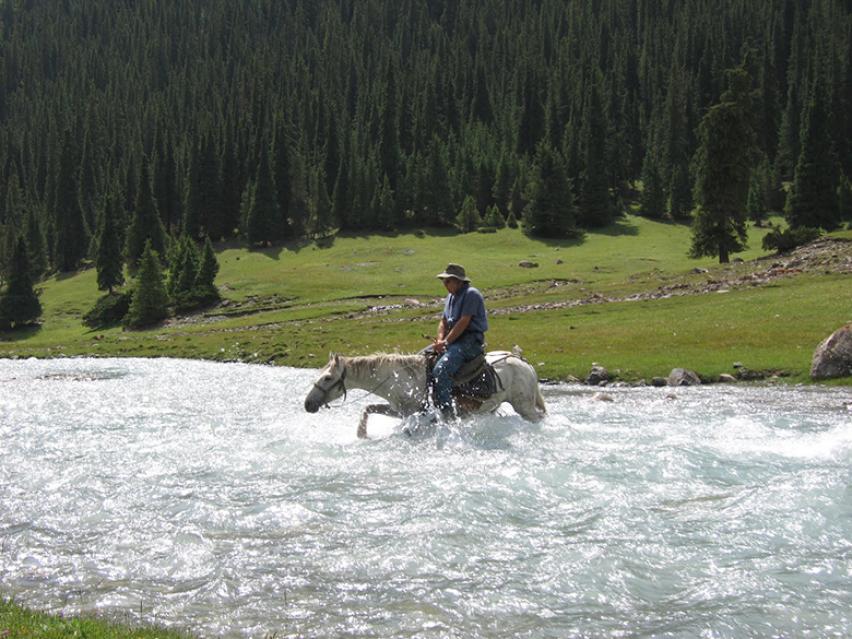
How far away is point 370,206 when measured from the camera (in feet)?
373

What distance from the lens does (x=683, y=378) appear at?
2469 cm

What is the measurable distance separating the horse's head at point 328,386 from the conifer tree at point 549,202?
290 ft

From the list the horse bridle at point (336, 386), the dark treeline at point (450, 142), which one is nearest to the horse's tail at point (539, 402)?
the horse bridle at point (336, 386)

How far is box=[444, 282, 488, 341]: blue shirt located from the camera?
616 inches

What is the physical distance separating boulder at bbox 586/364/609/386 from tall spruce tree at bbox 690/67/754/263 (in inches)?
1497

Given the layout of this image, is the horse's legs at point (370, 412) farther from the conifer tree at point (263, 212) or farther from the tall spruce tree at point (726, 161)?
the conifer tree at point (263, 212)

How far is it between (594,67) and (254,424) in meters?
151

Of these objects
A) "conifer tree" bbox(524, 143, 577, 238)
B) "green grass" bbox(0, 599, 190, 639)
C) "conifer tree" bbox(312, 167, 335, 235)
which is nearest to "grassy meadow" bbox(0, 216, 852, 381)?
"conifer tree" bbox(524, 143, 577, 238)

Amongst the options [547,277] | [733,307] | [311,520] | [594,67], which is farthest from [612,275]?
[594,67]

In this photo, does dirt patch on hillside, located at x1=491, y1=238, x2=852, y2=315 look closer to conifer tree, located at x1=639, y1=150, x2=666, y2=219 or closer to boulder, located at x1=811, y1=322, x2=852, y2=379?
boulder, located at x1=811, y1=322, x2=852, y2=379

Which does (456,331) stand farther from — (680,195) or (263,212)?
(680,195)

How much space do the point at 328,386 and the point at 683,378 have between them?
14.5 metres

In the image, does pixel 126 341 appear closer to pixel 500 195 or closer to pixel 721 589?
pixel 721 589

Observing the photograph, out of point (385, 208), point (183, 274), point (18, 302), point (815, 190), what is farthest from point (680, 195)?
point (18, 302)
